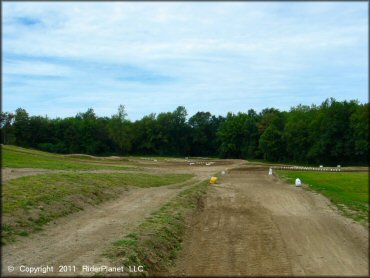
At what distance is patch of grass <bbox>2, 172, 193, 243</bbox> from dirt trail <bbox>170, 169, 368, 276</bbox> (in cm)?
610

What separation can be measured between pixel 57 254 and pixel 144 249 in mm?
Answer: 2871

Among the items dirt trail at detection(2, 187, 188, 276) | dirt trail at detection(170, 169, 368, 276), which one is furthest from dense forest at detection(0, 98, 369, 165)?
dirt trail at detection(2, 187, 188, 276)

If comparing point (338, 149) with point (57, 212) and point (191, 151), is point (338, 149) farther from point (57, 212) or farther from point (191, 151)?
point (191, 151)

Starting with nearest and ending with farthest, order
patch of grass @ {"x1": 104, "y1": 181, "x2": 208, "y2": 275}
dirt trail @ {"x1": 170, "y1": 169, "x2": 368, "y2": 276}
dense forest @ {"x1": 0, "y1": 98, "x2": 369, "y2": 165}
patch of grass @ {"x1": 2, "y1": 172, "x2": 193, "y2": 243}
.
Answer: dirt trail @ {"x1": 170, "y1": 169, "x2": 368, "y2": 276} → patch of grass @ {"x1": 104, "y1": 181, "x2": 208, "y2": 275} → patch of grass @ {"x1": 2, "y1": 172, "x2": 193, "y2": 243} → dense forest @ {"x1": 0, "y1": 98, "x2": 369, "y2": 165}

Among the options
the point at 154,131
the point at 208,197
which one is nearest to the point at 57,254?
the point at 208,197

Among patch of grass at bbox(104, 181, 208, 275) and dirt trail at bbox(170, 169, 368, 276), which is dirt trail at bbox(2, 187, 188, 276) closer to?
patch of grass at bbox(104, 181, 208, 275)

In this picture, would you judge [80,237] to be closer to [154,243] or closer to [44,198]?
[154,243]

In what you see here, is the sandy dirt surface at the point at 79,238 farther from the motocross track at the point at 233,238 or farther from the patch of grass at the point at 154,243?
the patch of grass at the point at 154,243

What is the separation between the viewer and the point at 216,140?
14038 centimetres

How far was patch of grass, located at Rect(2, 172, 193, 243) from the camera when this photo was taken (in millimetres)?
15905

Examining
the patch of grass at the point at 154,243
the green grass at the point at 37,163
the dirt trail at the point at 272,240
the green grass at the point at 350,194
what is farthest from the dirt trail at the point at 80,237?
the green grass at the point at 37,163

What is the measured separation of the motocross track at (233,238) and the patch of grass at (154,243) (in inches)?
16.6

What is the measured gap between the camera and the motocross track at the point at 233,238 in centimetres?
1116

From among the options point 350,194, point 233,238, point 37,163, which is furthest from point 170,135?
point 233,238
